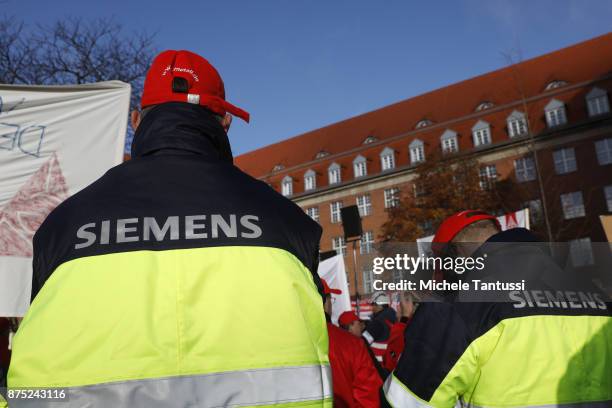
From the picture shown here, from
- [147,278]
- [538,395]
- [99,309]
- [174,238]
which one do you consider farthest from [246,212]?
[538,395]

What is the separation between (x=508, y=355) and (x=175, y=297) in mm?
1726

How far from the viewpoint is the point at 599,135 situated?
39406 mm

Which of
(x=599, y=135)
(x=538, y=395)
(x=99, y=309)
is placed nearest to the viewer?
(x=99, y=309)

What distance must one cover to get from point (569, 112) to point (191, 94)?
146 ft

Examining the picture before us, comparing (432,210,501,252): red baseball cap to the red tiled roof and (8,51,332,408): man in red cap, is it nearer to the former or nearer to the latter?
(8,51,332,408): man in red cap

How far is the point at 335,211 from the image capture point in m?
54.0

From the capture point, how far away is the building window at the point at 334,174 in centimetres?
5441

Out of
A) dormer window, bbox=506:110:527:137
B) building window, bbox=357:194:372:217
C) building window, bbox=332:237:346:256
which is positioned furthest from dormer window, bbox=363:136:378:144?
dormer window, bbox=506:110:527:137

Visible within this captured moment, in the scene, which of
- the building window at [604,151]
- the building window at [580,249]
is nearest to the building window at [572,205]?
the building window at [604,151]

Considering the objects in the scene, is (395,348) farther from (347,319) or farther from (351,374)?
(347,319)

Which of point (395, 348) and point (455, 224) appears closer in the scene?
point (455, 224)

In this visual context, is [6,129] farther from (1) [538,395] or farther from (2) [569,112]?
(2) [569,112]

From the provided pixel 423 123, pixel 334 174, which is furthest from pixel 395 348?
pixel 334 174

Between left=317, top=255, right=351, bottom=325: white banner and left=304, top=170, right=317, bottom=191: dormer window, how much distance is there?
44977 mm
